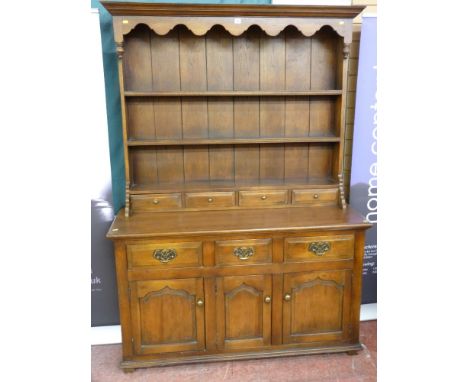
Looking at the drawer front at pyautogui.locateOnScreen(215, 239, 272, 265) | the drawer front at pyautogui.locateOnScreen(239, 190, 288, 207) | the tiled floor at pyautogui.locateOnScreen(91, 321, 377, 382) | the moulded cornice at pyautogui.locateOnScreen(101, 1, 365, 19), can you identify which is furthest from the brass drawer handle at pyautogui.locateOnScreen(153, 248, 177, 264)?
the moulded cornice at pyautogui.locateOnScreen(101, 1, 365, 19)

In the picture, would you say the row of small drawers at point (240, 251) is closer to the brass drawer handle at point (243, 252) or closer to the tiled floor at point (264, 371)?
the brass drawer handle at point (243, 252)

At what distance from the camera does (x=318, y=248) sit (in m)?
2.22

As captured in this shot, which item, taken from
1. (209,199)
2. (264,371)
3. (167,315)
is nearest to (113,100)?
(209,199)

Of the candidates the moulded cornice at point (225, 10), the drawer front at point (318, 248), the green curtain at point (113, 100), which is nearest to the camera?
the moulded cornice at point (225, 10)

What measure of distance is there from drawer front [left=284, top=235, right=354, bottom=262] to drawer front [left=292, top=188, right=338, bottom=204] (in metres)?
0.37

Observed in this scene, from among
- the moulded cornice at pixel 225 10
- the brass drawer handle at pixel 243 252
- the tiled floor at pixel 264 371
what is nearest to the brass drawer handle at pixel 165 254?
the brass drawer handle at pixel 243 252

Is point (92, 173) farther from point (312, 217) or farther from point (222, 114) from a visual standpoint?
point (312, 217)

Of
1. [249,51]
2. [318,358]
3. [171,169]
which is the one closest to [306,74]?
[249,51]

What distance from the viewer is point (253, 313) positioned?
2.27 m

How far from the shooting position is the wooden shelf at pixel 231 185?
2438 mm

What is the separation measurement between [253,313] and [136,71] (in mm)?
1658

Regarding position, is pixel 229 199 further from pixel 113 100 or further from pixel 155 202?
pixel 113 100

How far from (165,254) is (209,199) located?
1.64 feet

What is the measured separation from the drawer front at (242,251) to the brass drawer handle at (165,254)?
0.24 metres
